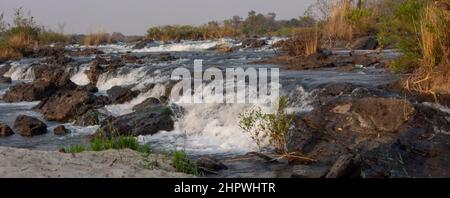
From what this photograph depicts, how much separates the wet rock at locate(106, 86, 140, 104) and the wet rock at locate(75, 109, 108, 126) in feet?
6.47

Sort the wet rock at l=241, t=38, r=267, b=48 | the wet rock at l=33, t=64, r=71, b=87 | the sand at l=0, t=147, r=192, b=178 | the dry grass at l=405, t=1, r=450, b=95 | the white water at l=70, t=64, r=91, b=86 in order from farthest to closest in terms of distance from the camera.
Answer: the wet rock at l=241, t=38, r=267, b=48 < the white water at l=70, t=64, r=91, b=86 < the wet rock at l=33, t=64, r=71, b=87 < the dry grass at l=405, t=1, r=450, b=95 < the sand at l=0, t=147, r=192, b=178

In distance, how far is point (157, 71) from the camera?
15461 millimetres

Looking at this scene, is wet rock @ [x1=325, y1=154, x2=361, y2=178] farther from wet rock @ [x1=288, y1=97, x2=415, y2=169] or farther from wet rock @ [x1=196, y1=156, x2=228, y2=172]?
wet rock @ [x1=196, y1=156, x2=228, y2=172]

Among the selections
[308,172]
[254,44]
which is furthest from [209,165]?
[254,44]

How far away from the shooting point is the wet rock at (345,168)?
5.70 metres

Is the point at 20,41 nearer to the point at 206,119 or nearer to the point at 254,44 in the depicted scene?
the point at 254,44

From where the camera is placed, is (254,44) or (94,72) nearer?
(94,72)

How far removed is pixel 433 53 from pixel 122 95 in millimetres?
7311

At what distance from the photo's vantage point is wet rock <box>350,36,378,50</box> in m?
17.6

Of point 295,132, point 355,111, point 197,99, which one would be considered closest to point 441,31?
point 355,111

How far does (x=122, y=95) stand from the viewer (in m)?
13.4

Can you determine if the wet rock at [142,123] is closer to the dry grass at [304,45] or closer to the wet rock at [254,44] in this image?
the dry grass at [304,45]

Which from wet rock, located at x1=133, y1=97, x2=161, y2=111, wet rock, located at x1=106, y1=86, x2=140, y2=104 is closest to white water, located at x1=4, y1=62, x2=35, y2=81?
wet rock, located at x1=106, y1=86, x2=140, y2=104

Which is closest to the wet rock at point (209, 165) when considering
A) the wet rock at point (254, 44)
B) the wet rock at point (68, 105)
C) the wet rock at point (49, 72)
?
the wet rock at point (68, 105)
